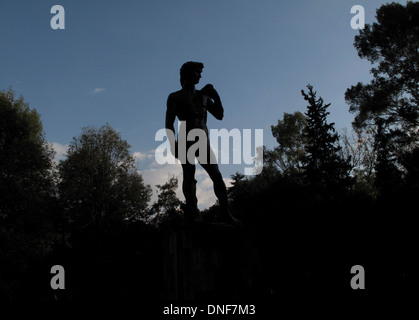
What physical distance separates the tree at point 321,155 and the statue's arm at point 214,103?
71.2 feet

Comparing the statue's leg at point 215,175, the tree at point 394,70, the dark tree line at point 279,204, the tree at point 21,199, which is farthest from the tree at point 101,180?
the statue's leg at point 215,175

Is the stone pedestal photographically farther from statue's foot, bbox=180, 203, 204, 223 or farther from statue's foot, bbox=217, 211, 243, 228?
statue's foot, bbox=180, 203, 204, 223

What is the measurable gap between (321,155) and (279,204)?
5.62m

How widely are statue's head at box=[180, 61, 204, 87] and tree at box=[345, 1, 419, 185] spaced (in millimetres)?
17896

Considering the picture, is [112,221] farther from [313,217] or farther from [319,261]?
[319,261]

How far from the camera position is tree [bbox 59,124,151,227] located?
29281mm

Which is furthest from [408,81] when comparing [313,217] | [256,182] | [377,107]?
[256,182]

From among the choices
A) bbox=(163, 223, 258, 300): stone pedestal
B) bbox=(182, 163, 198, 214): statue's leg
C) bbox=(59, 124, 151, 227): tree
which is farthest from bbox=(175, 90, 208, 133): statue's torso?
bbox=(59, 124, 151, 227): tree

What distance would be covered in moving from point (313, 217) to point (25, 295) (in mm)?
16843

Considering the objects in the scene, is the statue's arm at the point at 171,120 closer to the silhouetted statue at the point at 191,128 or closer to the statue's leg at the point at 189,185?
the silhouetted statue at the point at 191,128

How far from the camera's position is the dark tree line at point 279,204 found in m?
14.9

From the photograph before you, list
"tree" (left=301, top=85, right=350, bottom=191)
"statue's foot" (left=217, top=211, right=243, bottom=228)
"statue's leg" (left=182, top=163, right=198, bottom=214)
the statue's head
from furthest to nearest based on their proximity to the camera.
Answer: "tree" (left=301, top=85, right=350, bottom=191) < the statue's head < "statue's leg" (left=182, top=163, right=198, bottom=214) < "statue's foot" (left=217, top=211, right=243, bottom=228)

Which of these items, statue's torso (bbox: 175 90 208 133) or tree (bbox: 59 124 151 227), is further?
tree (bbox: 59 124 151 227)

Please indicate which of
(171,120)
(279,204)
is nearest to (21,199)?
(171,120)
